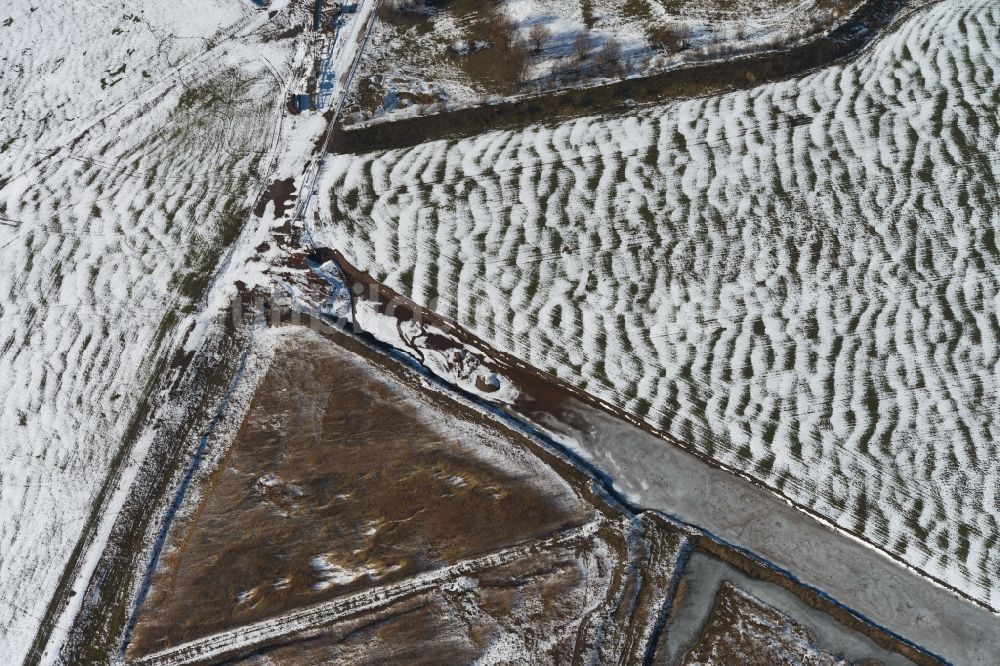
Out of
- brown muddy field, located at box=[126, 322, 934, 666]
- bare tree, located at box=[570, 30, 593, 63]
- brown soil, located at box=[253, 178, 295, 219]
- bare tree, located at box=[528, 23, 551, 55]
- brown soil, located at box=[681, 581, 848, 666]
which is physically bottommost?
brown soil, located at box=[681, 581, 848, 666]

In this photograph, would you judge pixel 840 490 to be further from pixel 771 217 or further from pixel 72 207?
pixel 72 207

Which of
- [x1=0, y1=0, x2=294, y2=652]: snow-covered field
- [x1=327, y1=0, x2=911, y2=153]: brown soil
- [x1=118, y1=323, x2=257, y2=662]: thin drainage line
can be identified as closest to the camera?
[x1=118, y1=323, x2=257, y2=662]: thin drainage line

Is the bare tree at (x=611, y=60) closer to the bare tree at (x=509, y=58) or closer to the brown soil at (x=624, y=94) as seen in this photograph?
the brown soil at (x=624, y=94)

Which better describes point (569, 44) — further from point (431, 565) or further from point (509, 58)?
point (431, 565)

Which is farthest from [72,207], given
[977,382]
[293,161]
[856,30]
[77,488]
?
[977,382]

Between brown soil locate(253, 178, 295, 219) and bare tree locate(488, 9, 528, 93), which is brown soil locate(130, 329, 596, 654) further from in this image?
bare tree locate(488, 9, 528, 93)

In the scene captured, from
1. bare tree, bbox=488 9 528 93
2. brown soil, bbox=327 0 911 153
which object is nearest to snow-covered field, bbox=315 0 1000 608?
brown soil, bbox=327 0 911 153
